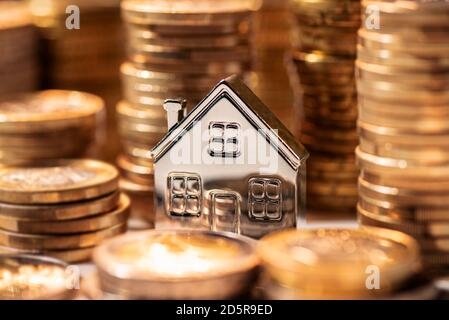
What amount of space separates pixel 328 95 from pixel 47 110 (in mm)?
611

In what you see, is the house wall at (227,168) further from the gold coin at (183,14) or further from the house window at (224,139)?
the gold coin at (183,14)

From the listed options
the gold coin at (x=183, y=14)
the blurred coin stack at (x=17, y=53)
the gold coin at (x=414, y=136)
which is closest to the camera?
the gold coin at (x=414, y=136)

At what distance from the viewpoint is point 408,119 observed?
1.73 meters

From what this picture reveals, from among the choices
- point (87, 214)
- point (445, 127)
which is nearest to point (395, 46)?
point (445, 127)

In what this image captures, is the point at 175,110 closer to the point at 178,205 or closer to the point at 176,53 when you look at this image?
the point at 178,205

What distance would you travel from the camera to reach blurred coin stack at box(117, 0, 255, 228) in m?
2.00

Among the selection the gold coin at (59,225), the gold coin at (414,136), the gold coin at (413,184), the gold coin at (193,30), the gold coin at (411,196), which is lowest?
the gold coin at (59,225)

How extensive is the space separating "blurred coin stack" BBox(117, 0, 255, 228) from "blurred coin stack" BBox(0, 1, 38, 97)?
0.43m

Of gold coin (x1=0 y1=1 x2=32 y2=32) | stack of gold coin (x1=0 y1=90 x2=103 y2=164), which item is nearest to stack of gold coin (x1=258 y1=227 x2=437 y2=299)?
stack of gold coin (x1=0 y1=90 x2=103 y2=164)

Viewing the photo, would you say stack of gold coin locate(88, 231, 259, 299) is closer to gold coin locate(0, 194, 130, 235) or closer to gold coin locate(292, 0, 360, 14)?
gold coin locate(0, 194, 130, 235)

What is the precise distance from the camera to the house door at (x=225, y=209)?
1.69 metres

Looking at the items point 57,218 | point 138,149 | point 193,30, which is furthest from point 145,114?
point 57,218

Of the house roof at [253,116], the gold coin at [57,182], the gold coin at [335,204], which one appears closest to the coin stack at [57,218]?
the gold coin at [57,182]

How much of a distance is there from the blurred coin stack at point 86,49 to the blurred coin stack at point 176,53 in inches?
16.5
